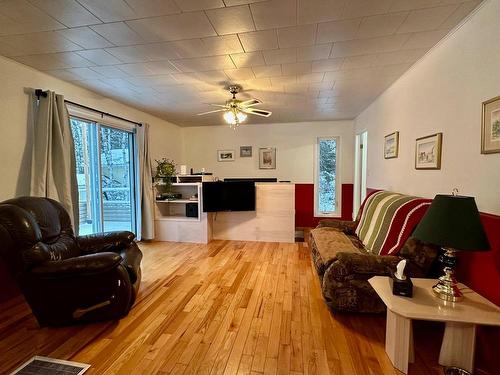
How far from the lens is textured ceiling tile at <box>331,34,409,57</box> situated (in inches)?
85.7

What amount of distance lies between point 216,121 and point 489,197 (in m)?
4.87

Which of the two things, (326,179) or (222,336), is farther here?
(326,179)

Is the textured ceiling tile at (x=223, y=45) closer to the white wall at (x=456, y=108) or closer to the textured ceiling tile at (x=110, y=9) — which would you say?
the textured ceiling tile at (x=110, y=9)

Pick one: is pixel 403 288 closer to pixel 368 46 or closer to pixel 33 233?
pixel 368 46

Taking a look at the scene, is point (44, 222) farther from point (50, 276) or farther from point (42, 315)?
point (42, 315)

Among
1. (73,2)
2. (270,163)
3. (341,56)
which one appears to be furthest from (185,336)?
(270,163)

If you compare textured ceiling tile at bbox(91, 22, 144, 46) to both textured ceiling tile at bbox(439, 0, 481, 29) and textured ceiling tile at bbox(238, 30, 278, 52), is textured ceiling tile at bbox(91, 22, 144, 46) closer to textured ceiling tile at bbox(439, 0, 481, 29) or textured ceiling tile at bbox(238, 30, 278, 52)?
textured ceiling tile at bbox(238, 30, 278, 52)

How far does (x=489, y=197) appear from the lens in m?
1.65

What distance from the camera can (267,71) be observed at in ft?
9.39

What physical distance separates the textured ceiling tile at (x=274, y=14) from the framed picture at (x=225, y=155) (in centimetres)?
413

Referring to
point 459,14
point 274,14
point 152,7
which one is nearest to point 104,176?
point 152,7

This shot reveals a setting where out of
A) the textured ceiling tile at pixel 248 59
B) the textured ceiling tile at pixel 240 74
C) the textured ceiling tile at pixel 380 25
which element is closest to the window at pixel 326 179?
the textured ceiling tile at pixel 240 74

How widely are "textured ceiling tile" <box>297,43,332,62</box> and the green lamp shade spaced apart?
165 centimetres

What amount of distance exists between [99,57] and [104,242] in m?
1.91
